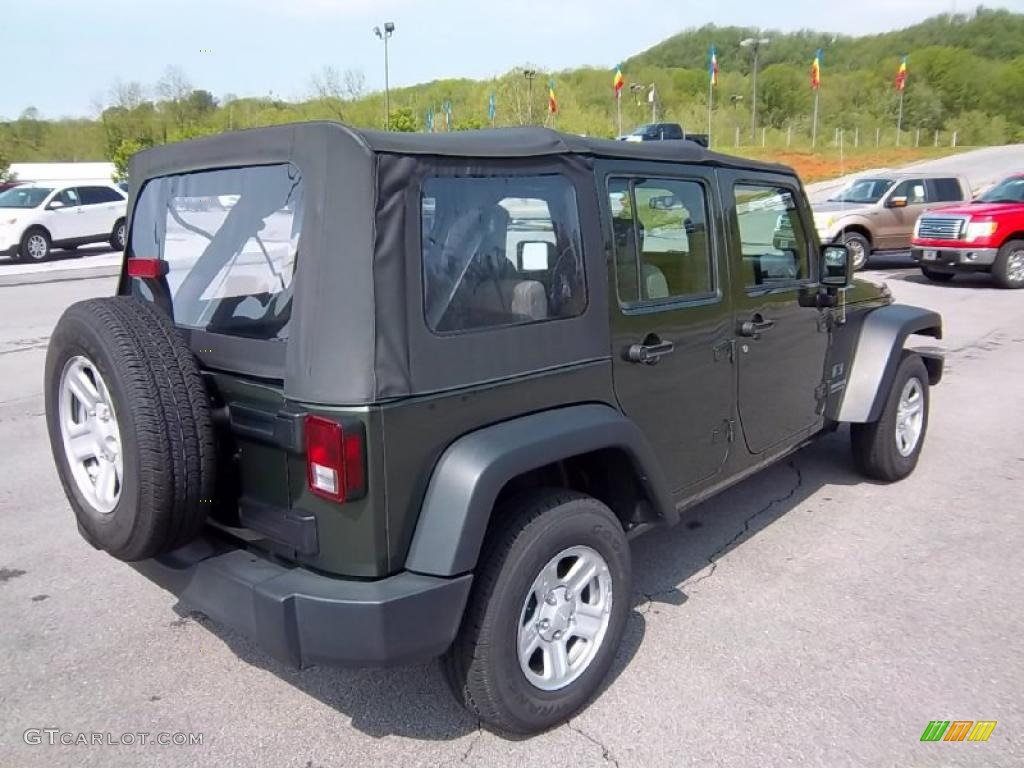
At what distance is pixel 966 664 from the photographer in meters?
3.17

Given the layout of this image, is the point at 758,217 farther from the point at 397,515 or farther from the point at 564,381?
the point at 397,515

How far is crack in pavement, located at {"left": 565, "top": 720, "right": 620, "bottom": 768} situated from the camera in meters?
2.65

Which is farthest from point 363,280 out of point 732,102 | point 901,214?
point 732,102

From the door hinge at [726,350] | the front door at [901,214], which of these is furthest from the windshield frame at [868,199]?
the door hinge at [726,350]

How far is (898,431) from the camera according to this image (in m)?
5.05

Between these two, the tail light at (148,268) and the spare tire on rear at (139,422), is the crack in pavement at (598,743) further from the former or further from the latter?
the tail light at (148,268)

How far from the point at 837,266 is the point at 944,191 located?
14295 millimetres

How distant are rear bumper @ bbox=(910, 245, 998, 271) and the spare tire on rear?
1378cm

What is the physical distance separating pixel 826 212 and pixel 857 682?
14056 mm

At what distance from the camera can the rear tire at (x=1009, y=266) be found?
528 inches

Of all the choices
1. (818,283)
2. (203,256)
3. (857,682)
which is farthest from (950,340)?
(203,256)

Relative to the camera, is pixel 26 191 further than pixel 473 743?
Yes

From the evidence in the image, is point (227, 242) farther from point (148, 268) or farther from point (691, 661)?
point (691, 661)

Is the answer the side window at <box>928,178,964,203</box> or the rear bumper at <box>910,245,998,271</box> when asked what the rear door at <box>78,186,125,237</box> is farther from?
the side window at <box>928,178,964,203</box>
